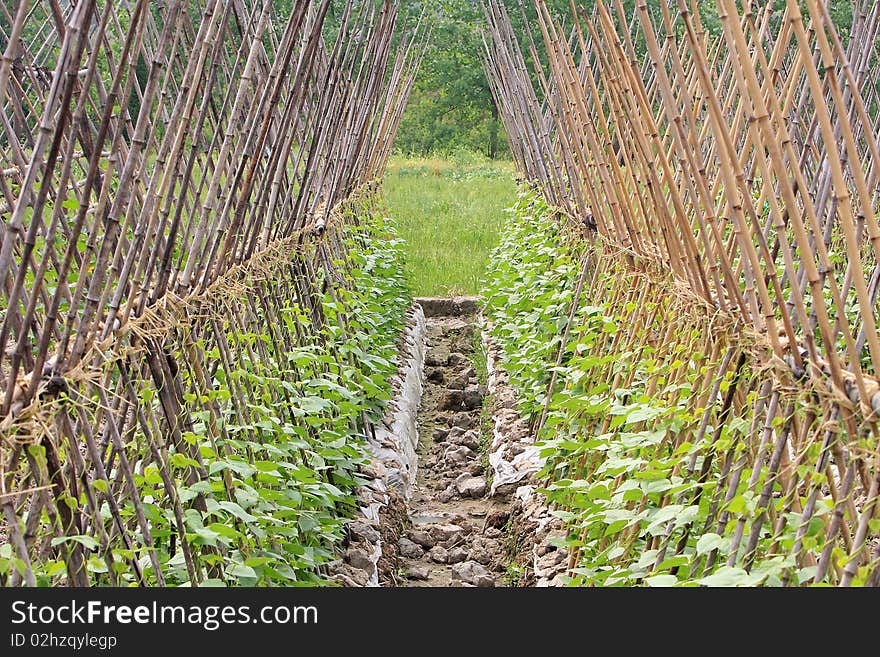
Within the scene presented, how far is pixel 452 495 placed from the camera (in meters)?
5.13

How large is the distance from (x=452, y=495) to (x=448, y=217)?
836cm

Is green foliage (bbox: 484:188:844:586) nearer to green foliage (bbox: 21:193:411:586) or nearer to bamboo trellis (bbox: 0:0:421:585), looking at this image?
green foliage (bbox: 21:193:411:586)

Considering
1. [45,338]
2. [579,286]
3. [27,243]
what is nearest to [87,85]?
[27,243]

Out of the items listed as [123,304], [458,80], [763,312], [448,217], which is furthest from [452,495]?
[458,80]

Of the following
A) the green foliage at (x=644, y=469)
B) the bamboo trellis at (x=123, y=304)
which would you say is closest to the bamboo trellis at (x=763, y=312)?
the green foliage at (x=644, y=469)

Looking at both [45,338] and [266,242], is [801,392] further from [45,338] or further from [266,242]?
[266,242]

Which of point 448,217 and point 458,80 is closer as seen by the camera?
point 448,217

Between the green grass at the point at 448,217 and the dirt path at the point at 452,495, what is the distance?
5.33 feet

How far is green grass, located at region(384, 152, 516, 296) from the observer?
391 inches

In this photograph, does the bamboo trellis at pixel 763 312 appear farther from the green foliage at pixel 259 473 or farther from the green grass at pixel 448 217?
the green grass at pixel 448 217

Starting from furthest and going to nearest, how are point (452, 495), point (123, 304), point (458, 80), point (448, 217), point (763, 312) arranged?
point (458, 80)
point (448, 217)
point (452, 495)
point (123, 304)
point (763, 312)

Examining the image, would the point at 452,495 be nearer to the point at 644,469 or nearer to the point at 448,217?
the point at 644,469

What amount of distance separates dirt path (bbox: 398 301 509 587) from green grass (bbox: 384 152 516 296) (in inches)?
63.9

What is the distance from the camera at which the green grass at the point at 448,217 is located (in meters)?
9.94
